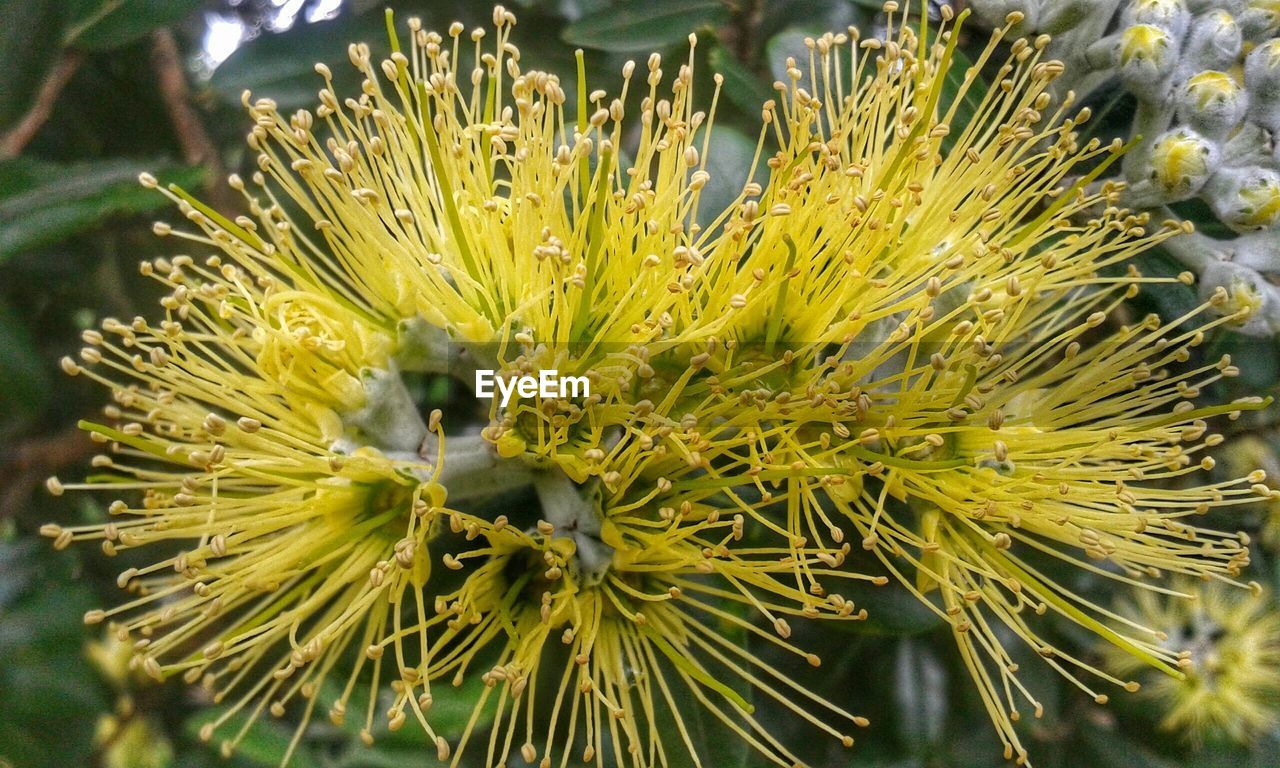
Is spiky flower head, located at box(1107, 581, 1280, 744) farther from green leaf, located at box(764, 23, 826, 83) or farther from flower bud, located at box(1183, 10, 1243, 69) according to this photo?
green leaf, located at box(764, 23, 826, 83)

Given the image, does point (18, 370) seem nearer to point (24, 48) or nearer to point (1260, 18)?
point (24, 48)

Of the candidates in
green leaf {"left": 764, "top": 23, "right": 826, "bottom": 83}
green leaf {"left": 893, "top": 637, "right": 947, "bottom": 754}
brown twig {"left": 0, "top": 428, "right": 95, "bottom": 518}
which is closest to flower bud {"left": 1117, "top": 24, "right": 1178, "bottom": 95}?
green leaf {"left": 764, "top": 23, "right": 826, "bottom": 83}

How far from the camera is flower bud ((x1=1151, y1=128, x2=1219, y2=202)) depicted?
875 millimetres

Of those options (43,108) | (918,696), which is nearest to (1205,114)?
(918,696)

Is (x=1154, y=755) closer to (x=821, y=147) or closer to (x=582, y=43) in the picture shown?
(x=821, y=147)

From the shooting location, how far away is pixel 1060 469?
890mm

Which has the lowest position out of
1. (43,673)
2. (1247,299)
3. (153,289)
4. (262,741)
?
(262,741)

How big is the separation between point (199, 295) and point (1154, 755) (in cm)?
187

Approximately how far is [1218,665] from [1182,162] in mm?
1499

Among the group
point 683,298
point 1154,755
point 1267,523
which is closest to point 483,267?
point 683,298

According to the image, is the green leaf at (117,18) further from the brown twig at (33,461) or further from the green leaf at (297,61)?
the brown twig at (33,461)

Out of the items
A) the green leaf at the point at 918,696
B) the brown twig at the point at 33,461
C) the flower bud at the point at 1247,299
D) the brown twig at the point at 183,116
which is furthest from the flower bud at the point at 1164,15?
the brown twig at the point at 33,461

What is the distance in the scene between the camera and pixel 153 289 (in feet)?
5.31

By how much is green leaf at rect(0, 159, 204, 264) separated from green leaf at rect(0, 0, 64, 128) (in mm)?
87
